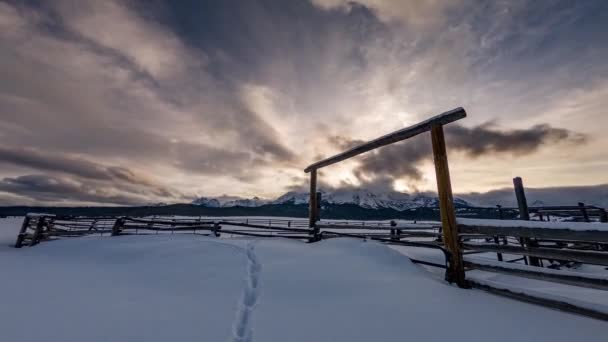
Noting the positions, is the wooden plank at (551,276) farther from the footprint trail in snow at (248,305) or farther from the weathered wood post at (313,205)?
the weathered wood post at (313,205)

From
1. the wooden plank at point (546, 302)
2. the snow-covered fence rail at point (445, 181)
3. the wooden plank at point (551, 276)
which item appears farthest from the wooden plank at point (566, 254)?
the snow-covered fence rail at point (445, 181)

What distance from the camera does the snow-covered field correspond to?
2.74m

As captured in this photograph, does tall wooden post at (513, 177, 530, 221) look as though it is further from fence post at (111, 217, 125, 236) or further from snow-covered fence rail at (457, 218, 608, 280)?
fence post at (111, 217, 125, 236)

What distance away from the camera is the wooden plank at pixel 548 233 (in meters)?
2.98

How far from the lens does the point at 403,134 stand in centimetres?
527

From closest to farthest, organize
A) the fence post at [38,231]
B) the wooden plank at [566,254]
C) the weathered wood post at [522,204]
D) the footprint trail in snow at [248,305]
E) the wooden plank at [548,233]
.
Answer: the footprint trail in snow at [248,305] < the wooden plank at [548,233] < the wooden plank at [566,254] < the weathered wood post at [522,204] < the fence post at [38,231]

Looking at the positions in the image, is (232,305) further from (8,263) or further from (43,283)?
(8,263)

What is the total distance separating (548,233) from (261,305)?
155 inches

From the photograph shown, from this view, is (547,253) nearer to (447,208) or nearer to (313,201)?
(447,208)

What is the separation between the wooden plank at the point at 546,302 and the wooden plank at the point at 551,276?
0.91 feet

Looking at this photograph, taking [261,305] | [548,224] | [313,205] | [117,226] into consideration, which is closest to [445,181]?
[548,224]

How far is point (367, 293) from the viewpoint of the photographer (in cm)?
380

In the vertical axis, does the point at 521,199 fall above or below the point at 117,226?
above

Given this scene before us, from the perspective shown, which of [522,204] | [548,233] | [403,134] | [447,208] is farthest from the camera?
[522,204]
